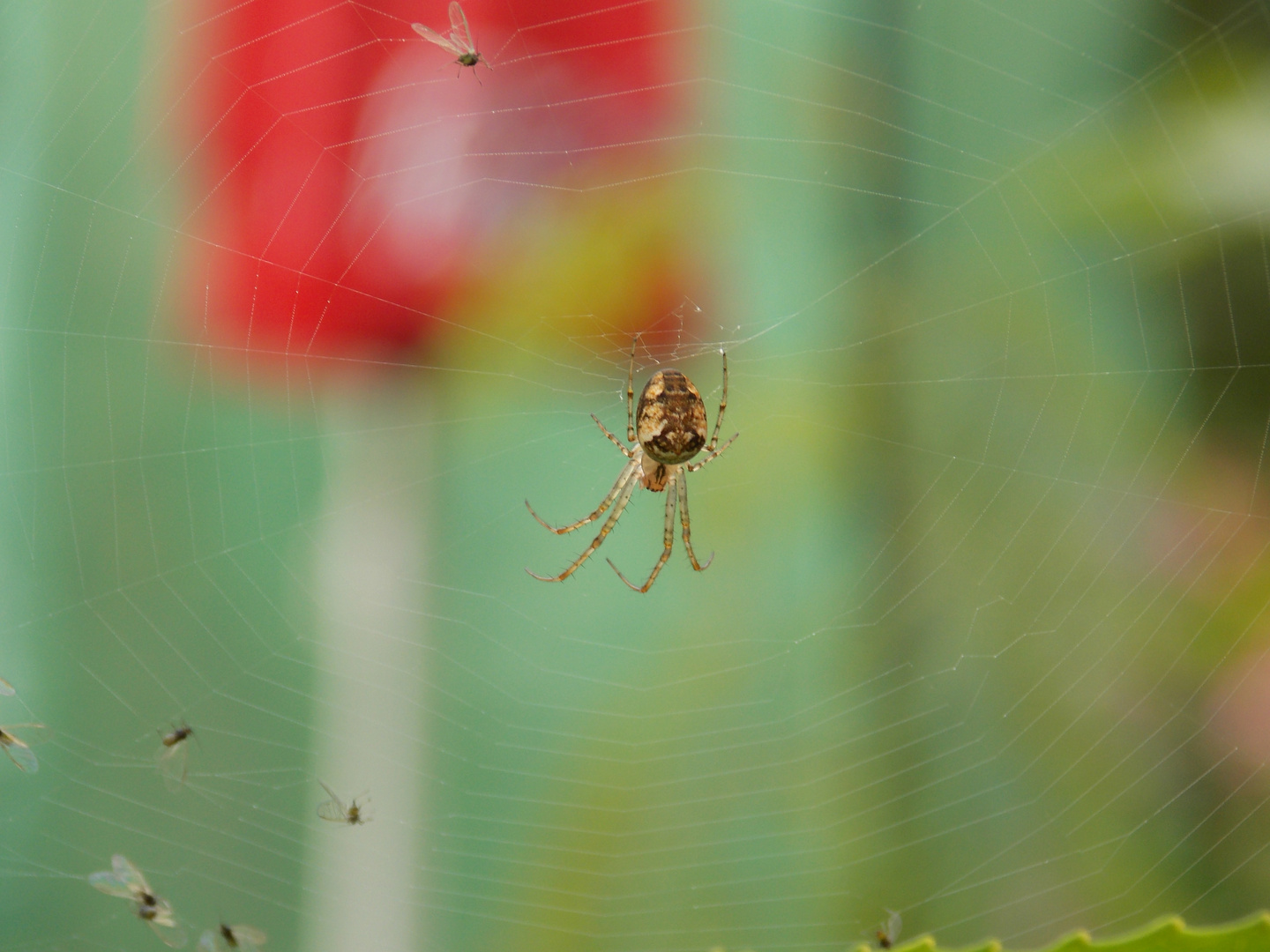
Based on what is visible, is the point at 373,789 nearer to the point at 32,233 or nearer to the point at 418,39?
the point at 32,233

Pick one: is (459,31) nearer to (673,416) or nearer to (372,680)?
(673,416)

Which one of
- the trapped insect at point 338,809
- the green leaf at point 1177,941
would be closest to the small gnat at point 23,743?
the trapped insect at point 338,809

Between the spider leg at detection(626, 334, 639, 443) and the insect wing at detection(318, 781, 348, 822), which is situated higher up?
the spider leg at detection(626, 334, 639, 443)

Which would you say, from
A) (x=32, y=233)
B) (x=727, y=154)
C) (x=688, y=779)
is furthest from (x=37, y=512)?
(x=727, y=154)

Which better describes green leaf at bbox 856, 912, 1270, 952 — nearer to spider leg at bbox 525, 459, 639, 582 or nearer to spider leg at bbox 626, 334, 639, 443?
spider leg at bbox 626, 334, 639, 443

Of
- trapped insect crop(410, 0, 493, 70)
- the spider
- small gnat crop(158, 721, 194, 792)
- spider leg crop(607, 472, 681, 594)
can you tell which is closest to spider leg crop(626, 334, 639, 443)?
the spider

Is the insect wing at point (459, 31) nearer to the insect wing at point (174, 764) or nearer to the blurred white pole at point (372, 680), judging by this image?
the blurred white pole at point (372, 680)

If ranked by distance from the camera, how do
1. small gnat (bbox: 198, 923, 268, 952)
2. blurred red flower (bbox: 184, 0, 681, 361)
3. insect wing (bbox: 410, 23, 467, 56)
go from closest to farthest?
small gnat (bbox: 198, 923, 268, 952) → insect wing (bbox: 410, 23, 467, 56) → blurred red flower (bbox: 184, 0, 681, 361)
